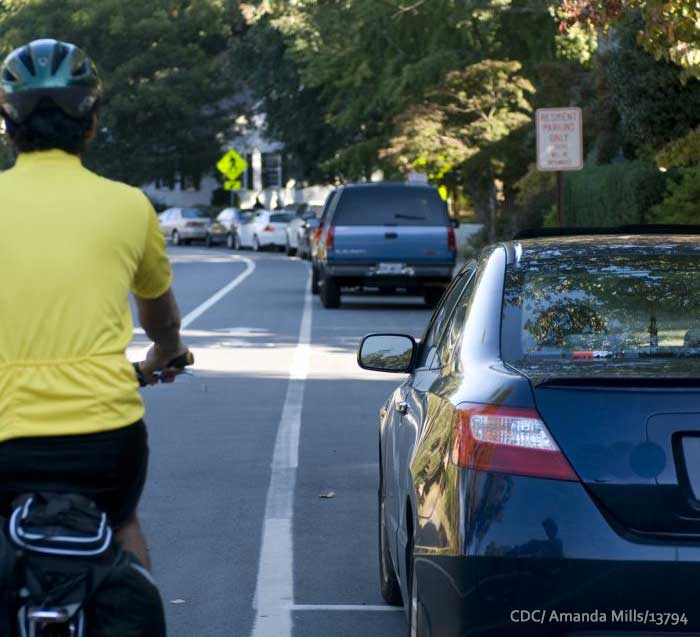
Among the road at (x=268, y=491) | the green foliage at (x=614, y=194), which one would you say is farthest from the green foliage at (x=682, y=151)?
the green foliage at (x=614, y=194)

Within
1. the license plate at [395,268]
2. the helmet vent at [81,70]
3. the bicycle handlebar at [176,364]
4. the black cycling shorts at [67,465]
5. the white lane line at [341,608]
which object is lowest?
the license plate at [395,268]

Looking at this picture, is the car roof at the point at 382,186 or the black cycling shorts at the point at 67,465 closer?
the black cycling shorts at the point at 67,465

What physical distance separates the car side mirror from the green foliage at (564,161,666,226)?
20074mm

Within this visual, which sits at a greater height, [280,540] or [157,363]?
[157,363]

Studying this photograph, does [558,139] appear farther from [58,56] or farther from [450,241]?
[58,56]

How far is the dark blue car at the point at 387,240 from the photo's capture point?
26.4 meters

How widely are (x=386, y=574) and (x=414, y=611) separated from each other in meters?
1.86

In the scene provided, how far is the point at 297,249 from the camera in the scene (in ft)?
179

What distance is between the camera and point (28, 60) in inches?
151

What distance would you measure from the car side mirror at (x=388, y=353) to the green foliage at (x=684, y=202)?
17913 mm

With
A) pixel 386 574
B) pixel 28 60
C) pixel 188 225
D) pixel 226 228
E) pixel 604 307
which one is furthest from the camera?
pixel 188 225

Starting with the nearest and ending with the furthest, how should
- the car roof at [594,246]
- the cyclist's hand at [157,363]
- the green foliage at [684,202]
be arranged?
the cyclist's hand at [157,363] → the car roof at [594,246] → the green foliage at [684,202]

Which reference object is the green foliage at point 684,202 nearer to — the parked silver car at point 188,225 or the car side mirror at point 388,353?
the car side mirror at point 388,353

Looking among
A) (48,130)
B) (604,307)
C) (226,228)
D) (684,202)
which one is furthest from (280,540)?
(226,228)
